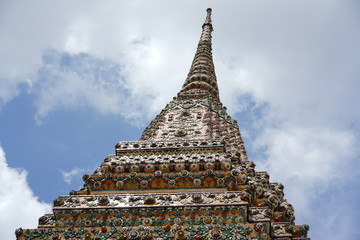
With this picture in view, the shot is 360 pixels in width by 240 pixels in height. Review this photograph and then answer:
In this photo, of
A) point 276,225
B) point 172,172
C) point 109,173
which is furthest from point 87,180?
point 276,225

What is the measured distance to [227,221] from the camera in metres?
5.64

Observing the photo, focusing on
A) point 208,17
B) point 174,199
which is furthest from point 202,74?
point 208,17

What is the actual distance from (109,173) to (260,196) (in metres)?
2.46

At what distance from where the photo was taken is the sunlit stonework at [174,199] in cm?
556

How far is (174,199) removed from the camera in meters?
6.11

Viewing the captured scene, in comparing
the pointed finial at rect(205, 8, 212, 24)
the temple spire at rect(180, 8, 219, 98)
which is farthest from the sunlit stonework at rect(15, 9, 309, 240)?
the pointed finial at rect(205, 8, 212, 24)

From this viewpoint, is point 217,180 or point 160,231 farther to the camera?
point 217,180

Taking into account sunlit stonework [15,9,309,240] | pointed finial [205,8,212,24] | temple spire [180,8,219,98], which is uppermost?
pointed finial [205,8,212,24]

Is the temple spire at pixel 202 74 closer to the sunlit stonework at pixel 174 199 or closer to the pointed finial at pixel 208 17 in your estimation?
the sunlit stonework at pixel 174 199

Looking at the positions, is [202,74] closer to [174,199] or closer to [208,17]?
[174,199]

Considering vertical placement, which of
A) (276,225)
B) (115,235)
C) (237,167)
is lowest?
(115,235)

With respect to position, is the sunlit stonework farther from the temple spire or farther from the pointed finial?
the pointed finial

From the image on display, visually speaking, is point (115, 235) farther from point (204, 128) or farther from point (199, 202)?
point (204, 128)

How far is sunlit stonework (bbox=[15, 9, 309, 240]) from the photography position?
5.56m
